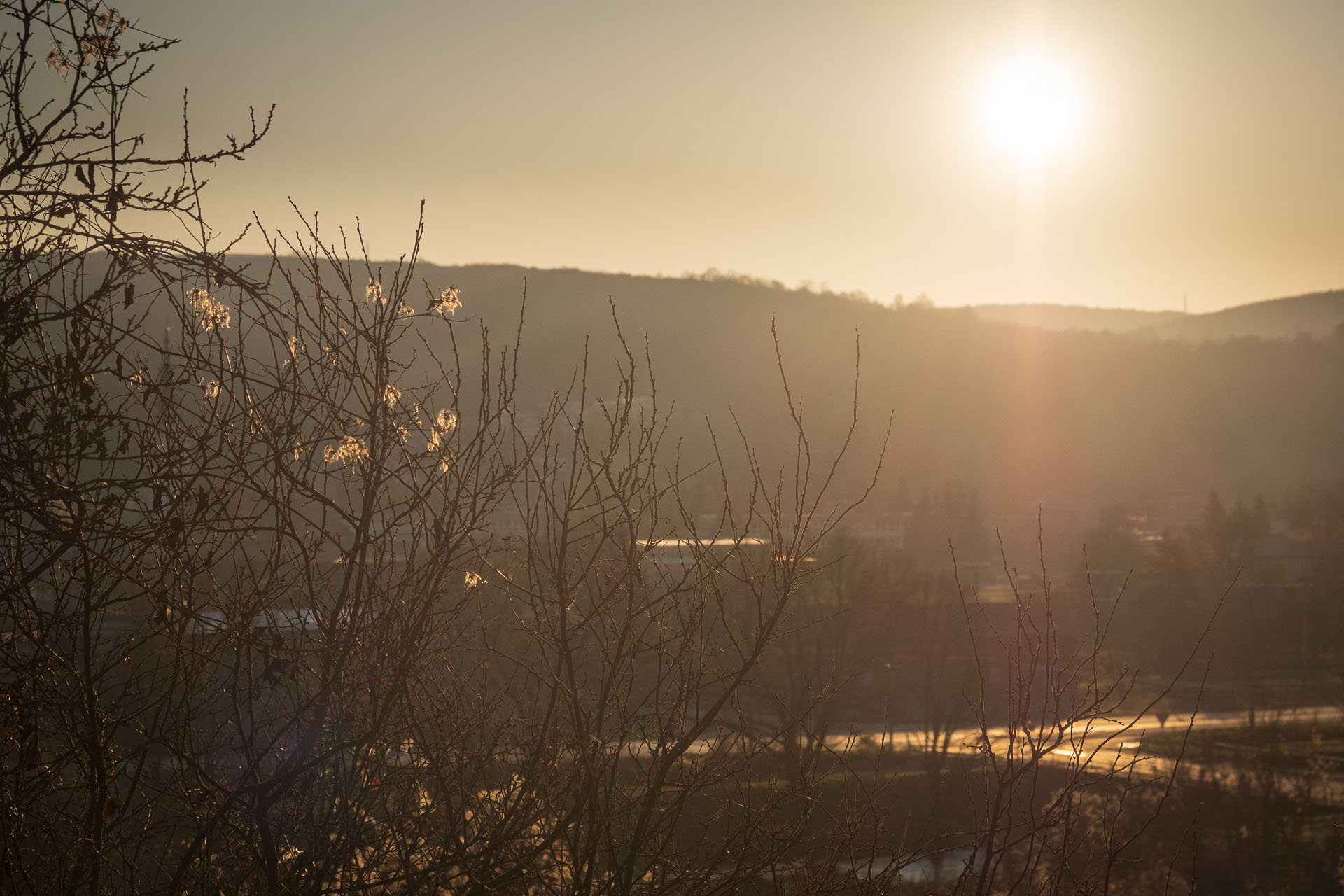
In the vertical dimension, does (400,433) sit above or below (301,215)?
below

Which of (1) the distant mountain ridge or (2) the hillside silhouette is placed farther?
(1) the distant mountain ridge

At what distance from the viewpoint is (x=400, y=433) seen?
3.38m

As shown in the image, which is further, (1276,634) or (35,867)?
(1276,634)

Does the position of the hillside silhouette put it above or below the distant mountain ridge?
below

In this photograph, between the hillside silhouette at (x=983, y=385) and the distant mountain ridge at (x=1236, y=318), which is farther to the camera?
the distant mountain ridge at (x=1236, y=318)

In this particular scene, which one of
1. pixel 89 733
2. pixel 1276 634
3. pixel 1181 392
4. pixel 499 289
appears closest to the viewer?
pixel 89 733

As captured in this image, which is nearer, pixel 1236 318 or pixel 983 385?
pixel 983 385

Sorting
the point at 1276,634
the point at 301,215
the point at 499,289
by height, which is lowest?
the point at 1276,634

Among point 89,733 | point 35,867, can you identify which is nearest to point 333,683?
point 89,733

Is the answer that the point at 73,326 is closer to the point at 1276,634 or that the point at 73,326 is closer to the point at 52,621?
the point at 52,621

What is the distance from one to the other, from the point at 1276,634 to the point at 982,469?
46.1m

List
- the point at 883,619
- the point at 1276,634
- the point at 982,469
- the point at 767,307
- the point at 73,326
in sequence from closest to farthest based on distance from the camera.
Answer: the point at 73,326 → the point at 883,619 → the point at 1276,634 → the point at 982,469 → the point at 767,307

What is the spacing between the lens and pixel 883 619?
23656mm

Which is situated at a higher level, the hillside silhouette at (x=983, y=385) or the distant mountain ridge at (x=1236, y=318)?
the distant mountain ridge at (x=1236, y=318)
